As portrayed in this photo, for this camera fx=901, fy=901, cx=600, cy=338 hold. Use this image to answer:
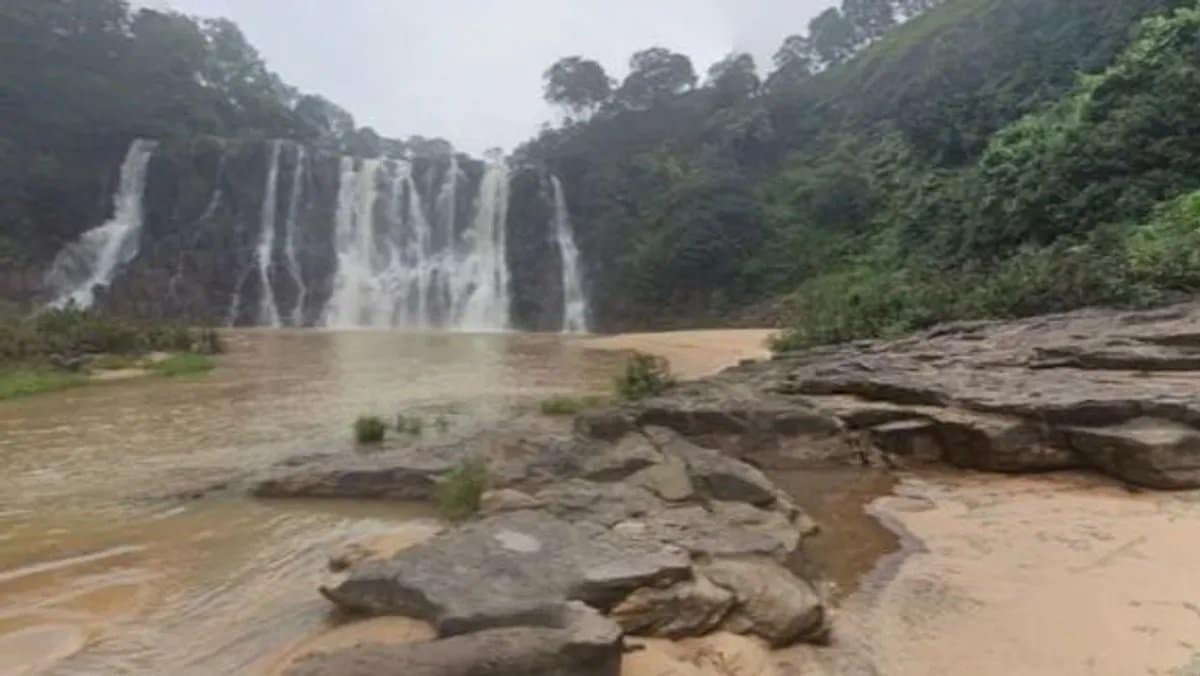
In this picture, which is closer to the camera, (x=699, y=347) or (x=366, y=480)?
(x=366, y=480)

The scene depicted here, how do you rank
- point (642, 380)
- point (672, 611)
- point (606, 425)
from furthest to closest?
1. point (642, 380)
2. point (606, 425)
3. point (672, 611)

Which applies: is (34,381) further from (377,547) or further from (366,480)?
(377,547)

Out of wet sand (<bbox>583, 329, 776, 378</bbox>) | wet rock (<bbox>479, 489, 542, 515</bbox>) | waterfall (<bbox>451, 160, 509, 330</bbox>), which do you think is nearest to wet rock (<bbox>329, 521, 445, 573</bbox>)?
wet rock (<bbox>479, 489, 542, 515</bbox>)

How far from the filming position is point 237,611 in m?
4.55

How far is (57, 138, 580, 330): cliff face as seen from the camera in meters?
38.4

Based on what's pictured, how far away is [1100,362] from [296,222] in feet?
120

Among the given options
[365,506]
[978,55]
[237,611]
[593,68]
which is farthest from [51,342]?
[593,68]

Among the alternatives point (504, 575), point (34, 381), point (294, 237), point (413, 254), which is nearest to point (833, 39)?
point (413, 254)

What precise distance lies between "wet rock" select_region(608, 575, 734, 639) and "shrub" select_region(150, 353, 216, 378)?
16.1 m

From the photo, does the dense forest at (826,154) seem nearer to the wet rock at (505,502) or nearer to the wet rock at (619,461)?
the wet rock at (619,461)

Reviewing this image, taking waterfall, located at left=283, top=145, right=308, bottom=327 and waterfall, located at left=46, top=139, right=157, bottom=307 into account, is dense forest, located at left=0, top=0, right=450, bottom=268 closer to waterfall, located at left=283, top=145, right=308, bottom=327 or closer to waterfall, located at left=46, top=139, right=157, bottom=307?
waterfall, located at left=46, top=139, right=157, bottom=307

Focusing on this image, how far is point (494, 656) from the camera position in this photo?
3.13 metres

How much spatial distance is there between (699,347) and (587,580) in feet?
65.8

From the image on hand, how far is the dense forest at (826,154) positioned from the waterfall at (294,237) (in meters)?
7.46
